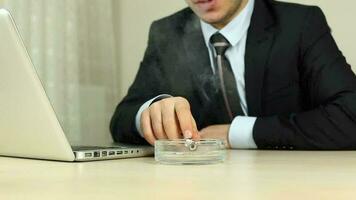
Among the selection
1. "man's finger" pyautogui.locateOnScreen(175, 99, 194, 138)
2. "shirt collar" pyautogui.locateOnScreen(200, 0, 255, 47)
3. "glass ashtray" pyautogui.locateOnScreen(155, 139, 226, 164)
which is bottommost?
"glass ashtray" pyautogui.locateOnScreen(155, 139, 226, 164)

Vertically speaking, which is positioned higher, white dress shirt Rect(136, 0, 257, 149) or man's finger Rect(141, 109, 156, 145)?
white dress shirt Rect(136, 0, 257, 149)

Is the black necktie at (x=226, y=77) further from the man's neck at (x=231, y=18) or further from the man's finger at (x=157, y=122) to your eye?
the man's finger at (x=157, y=122)

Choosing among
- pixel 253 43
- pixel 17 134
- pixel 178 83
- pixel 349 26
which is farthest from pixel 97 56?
pixel 17 134

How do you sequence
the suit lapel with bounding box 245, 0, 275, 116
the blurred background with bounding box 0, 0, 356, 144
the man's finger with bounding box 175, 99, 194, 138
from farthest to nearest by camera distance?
the blurred background with bounding box 0, 0, 356, 144, the suit lapel with bounding box 245, 0, 275, 116, the man's finger with bounding box 175, 99, 194, 138

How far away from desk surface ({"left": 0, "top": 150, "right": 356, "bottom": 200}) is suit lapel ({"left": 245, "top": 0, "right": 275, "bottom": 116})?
0.97 m

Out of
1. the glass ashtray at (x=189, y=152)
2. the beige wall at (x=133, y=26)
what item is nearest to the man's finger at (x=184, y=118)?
the glass ashtray at (x=189, y=152)

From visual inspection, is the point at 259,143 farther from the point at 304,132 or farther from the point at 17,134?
the point at 17,134

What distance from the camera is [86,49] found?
2.10 m

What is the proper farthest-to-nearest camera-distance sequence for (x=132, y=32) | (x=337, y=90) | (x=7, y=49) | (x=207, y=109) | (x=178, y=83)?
(x=132, y=32), (x=178, y=83), (x=207, y=109), (x=337, y=90), (x=7, y=49)

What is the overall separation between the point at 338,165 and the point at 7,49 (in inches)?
18.2

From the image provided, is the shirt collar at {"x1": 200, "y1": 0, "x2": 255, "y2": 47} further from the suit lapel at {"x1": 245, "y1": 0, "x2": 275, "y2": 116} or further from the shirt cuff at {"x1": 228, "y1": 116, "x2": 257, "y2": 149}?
the shirt cuff at {"x1": 228, "y1": 116, "x2": 257, "y2": 149}

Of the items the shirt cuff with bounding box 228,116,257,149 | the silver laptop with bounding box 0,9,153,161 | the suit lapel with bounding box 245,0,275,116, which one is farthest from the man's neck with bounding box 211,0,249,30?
the silver laptop with bounding box 0,9,153,161

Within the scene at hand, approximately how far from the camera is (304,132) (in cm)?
131

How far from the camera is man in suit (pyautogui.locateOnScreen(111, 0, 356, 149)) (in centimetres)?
131
